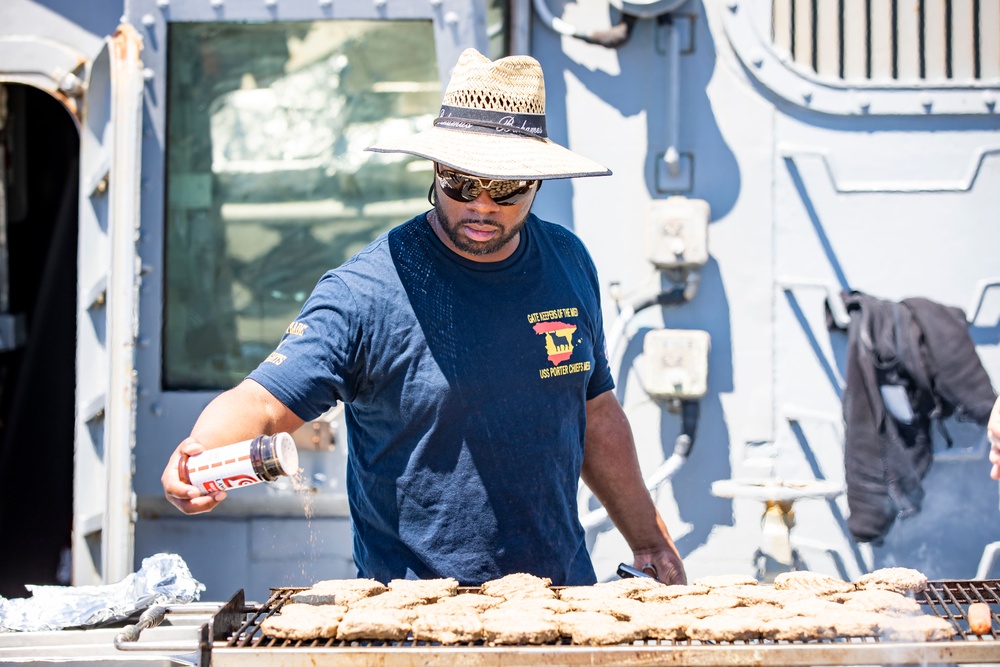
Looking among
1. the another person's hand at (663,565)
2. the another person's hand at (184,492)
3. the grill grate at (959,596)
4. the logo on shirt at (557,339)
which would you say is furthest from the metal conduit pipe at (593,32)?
the another person's hand at (184,492)

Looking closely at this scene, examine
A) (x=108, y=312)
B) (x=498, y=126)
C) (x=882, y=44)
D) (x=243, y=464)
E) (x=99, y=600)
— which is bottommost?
(x=99, y=600)

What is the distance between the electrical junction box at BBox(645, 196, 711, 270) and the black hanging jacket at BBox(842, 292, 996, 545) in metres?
0.68

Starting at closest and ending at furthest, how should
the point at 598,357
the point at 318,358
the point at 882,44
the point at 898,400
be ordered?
the point at 318,358, the point at 598,357, the point at 898,400, the point at 882,44

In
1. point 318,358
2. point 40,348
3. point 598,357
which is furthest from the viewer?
point 40,348

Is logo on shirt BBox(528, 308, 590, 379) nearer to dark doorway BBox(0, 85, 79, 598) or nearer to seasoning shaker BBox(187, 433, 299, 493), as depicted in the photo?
seasoning shaker BBox(187, 433, 299, 493)

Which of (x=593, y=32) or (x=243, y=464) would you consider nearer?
(x=243, y=464)

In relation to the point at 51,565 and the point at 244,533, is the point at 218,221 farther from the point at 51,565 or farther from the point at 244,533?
the point at 51,565

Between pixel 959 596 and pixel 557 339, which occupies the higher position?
pixel 557 339

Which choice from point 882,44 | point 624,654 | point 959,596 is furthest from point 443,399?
point 882,44

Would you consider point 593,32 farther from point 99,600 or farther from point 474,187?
point 99,600

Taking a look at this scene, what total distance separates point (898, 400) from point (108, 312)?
9.66ft

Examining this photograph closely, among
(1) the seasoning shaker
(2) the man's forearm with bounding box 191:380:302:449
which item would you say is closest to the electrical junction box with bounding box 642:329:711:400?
(2) the man's forearm with bounding box 191:380:302:449

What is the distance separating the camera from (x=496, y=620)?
2.21 m

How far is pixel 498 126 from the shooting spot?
105 inches
